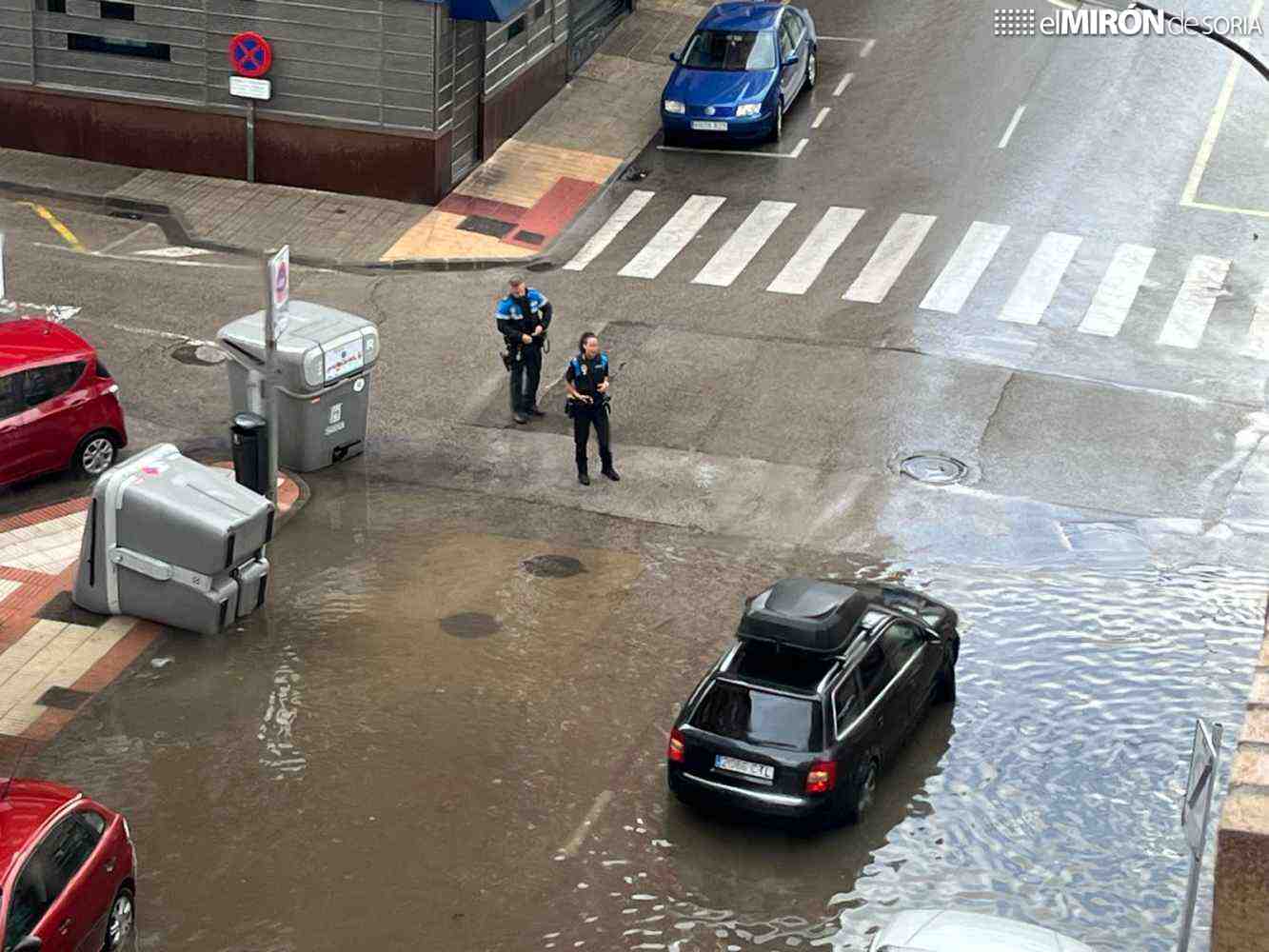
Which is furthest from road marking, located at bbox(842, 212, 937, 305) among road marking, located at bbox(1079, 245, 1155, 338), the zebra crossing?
road marking, located at bbox(1079, 245, 1155, 338)

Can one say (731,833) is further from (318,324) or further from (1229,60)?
(1229,60)

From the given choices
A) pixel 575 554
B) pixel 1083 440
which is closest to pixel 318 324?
pixel 575 554

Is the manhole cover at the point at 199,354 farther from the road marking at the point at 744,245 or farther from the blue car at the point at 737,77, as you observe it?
the blue car at the point at 737,77

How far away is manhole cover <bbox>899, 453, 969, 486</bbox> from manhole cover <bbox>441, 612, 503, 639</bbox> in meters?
5.46

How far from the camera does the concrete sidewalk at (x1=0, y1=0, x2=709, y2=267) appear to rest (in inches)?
1059

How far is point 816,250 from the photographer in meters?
26.8

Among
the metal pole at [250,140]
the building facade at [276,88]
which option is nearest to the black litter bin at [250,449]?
Answer: the building facade at [276,88]

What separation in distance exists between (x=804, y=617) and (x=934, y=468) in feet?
21.9

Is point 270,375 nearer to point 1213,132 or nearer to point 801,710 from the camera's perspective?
point 801,710

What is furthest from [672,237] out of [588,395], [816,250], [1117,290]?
[588,395]

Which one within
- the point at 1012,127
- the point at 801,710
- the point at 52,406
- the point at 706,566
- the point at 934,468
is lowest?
the point at 706,566

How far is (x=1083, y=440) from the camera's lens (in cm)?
2138

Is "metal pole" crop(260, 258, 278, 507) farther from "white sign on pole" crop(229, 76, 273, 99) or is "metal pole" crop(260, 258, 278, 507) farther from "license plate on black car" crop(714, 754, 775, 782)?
"white sign on pole" crop(229, 76, 273, 99)

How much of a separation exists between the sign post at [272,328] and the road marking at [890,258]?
915cm
